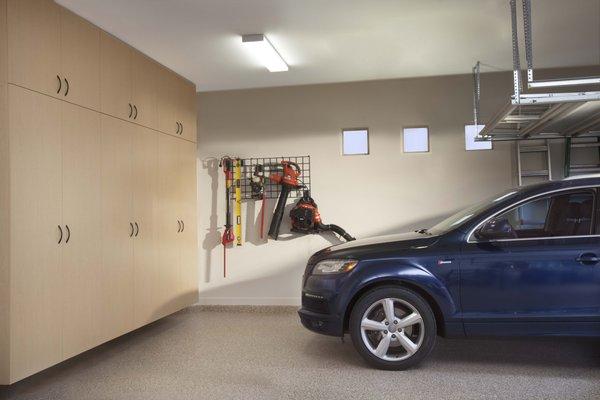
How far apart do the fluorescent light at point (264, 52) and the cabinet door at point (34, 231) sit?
1.73 m

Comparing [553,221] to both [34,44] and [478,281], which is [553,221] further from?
[34,44]

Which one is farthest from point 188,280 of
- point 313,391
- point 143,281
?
point 313,391

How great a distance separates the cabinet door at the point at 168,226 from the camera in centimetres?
498

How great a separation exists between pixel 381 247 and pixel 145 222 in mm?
2366

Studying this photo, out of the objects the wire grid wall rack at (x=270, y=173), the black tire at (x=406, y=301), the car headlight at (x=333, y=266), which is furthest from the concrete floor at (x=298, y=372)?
the wire grid wall rack at (x=270, y=173)

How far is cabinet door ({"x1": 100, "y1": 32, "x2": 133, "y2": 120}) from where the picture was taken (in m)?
4.07

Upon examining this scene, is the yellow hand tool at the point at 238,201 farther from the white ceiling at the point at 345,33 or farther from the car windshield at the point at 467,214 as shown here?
the car windshield at the point at 467,214

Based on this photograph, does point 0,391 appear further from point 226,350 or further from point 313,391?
point 313,391

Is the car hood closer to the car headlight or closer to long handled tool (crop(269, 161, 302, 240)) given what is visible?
the car headlight

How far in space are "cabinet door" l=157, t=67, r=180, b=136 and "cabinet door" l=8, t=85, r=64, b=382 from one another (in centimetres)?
163

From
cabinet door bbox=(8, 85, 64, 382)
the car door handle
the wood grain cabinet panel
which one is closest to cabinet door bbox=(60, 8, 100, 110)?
the wood grain cabinet panel

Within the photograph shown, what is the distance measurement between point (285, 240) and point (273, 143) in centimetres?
120

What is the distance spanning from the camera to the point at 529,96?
3.58 metres

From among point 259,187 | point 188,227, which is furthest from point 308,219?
point 188,227
